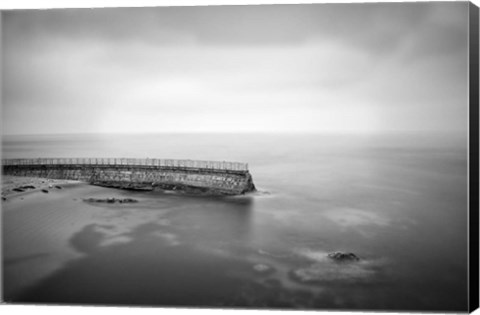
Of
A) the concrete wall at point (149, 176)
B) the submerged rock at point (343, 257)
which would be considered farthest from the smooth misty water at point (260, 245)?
the concrete wall at point (149, 176)

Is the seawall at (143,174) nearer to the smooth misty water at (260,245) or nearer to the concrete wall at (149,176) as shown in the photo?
the concrete wall at (149,176)

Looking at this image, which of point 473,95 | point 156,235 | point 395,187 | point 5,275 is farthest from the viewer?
point 395,187

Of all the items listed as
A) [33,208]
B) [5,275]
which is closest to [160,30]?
[33,208]

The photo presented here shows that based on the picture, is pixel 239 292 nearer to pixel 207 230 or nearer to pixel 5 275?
pixel 207 230

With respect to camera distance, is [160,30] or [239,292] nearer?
[239,292]

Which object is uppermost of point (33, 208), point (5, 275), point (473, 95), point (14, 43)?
point (14, 43)

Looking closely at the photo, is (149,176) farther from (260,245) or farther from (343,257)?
(343,257)

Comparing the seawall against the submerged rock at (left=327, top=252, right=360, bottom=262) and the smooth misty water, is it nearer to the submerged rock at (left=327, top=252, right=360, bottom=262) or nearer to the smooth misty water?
the smooth misty water
